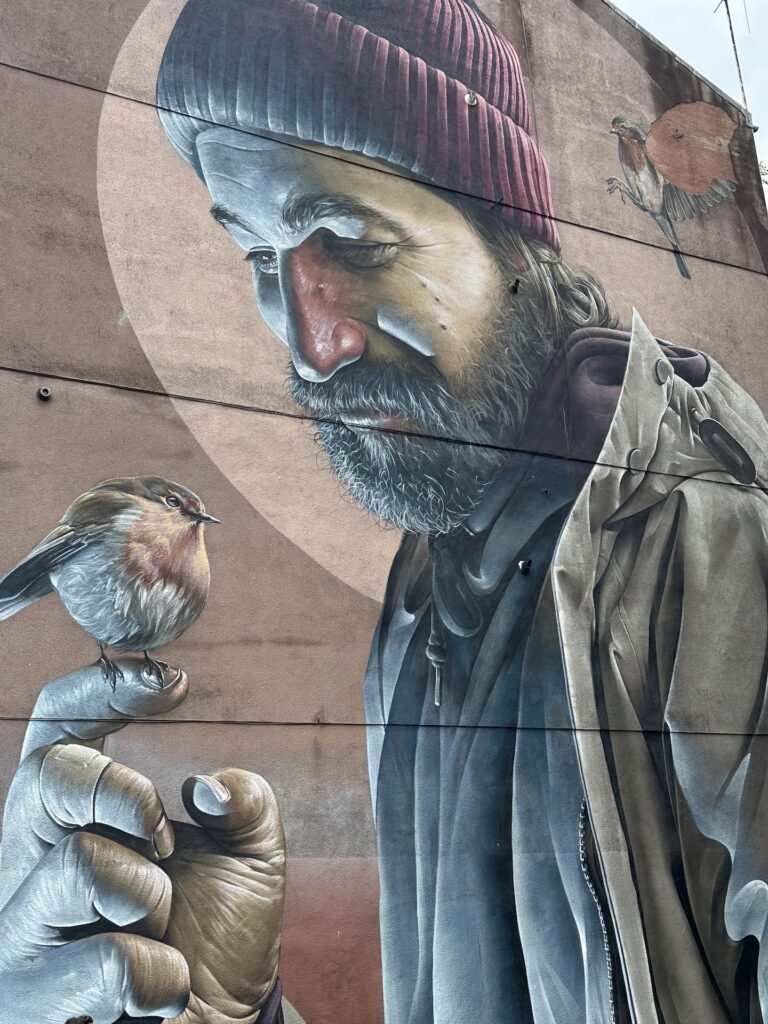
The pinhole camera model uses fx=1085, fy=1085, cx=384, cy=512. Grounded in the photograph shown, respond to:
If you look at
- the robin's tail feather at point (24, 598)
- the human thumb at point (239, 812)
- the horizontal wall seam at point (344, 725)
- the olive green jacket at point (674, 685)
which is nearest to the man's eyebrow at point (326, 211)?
the olive green jacket at point (674, 685)

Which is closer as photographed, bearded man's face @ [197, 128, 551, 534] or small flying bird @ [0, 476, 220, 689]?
small flying bird @ [0, 476, 220, 689]

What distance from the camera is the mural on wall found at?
489cm

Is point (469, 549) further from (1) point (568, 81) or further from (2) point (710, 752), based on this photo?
(1) point (568, 81)

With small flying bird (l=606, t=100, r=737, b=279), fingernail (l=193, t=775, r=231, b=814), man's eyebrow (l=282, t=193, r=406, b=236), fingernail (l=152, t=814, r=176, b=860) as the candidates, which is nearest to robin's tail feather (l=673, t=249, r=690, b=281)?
small flying bird (l=606, t=100, r=737, b=279)

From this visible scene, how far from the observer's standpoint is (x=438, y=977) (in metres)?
5.27

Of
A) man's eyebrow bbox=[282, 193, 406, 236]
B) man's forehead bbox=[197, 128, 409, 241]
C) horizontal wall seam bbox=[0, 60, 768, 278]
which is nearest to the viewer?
horizontal wall seam bbox=[0, 60, 768, 278]

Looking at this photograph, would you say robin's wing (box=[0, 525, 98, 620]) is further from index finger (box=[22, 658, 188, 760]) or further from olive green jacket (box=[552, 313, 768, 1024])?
olive green jacket (box=[552, 313, 768, 1024])

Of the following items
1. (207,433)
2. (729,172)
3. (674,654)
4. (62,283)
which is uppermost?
(729,172)

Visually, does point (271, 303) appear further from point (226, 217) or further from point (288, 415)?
point (288, 415)

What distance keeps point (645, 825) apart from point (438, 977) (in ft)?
5.04

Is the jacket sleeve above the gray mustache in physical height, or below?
below

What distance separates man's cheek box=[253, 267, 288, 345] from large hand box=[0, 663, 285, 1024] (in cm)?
202

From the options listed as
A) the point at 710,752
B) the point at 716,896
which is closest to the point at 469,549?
the point at 710,752

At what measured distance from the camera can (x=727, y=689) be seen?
675 centimetres
